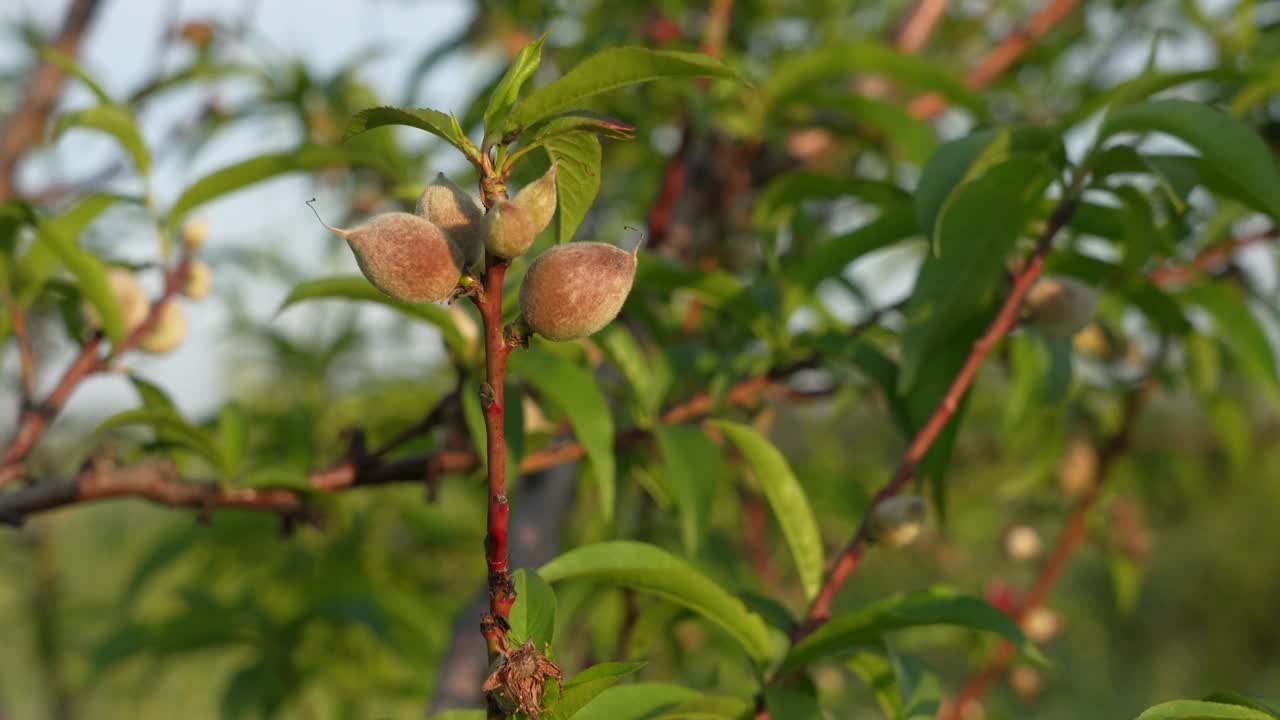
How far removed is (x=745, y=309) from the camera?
0.93m

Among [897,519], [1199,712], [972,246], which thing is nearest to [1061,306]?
[972,246]

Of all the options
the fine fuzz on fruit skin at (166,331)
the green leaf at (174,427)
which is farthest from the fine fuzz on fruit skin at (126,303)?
the green leaf at (174,427)

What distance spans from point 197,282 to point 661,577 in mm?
606

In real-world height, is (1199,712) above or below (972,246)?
below

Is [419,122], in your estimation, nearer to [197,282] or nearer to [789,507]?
[789,507]

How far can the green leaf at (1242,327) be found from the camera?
96 centimetres

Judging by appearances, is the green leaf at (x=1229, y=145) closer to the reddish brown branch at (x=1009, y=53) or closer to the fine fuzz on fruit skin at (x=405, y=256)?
the fine fuzz on fruit skin at (x=405, y=256)

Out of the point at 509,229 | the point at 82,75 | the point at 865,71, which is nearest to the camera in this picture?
the point at 509,229

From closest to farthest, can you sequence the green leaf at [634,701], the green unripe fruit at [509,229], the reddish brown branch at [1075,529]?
the green unripe fruit at [509,229]
the green leaf at [634,701]
the reddish brown branch at [1075,529]

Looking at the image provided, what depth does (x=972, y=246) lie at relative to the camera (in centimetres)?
75

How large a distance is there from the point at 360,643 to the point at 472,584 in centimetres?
54

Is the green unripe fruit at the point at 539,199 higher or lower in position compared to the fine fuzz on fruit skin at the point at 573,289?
higher

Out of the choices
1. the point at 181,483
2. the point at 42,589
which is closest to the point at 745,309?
the point at 181,483

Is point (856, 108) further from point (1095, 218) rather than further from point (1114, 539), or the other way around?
point (1114, 539)
